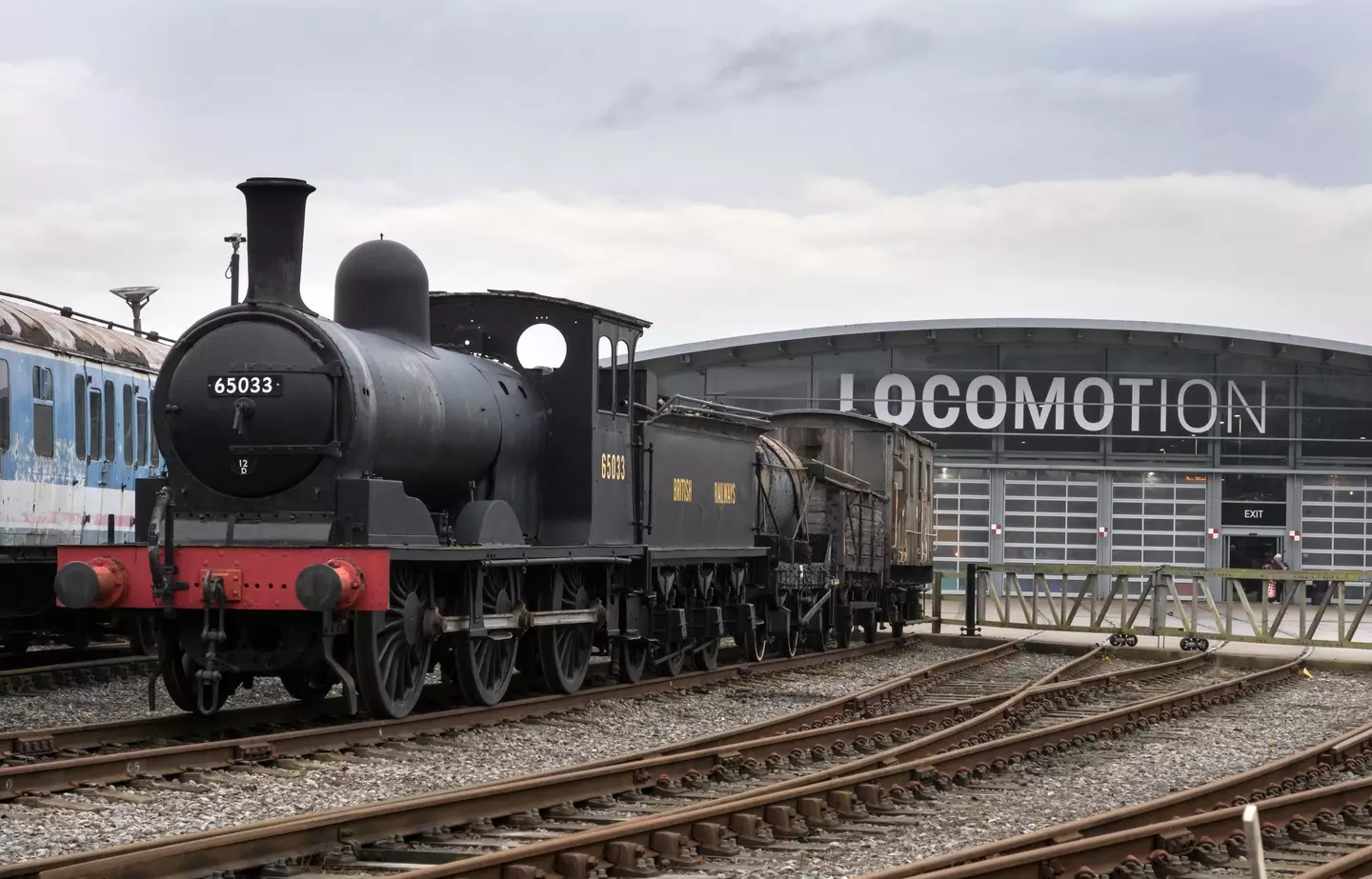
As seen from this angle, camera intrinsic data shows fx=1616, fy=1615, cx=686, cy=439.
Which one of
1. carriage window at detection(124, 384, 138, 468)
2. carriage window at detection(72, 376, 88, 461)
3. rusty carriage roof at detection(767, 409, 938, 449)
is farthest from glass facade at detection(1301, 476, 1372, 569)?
carriage window at detection(72, 376, 88, 461)

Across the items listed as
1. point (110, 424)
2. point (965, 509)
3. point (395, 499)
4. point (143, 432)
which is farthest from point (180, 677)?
point (965, 509)

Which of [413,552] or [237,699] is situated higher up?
[413,552]

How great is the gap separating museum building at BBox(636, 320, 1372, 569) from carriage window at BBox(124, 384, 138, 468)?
23246mm

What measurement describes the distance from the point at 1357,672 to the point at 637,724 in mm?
11840

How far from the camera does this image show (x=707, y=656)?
17594mm

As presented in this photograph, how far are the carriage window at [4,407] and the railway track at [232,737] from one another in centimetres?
435

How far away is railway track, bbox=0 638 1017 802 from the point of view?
8.88m

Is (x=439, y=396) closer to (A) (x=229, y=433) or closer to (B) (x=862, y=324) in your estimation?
(A) (x=229, y=433)

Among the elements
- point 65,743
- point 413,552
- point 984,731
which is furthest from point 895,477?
point 65,743

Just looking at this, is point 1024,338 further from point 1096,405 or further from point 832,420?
point 832,420

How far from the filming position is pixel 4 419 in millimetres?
14789

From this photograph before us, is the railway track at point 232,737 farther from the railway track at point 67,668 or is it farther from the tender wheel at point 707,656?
the railway track at point 67,668

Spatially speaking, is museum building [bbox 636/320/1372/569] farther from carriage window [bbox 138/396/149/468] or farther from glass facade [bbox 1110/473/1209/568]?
carriage window [bbox 138/396/149/468]

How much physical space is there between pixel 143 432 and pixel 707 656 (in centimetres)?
671
